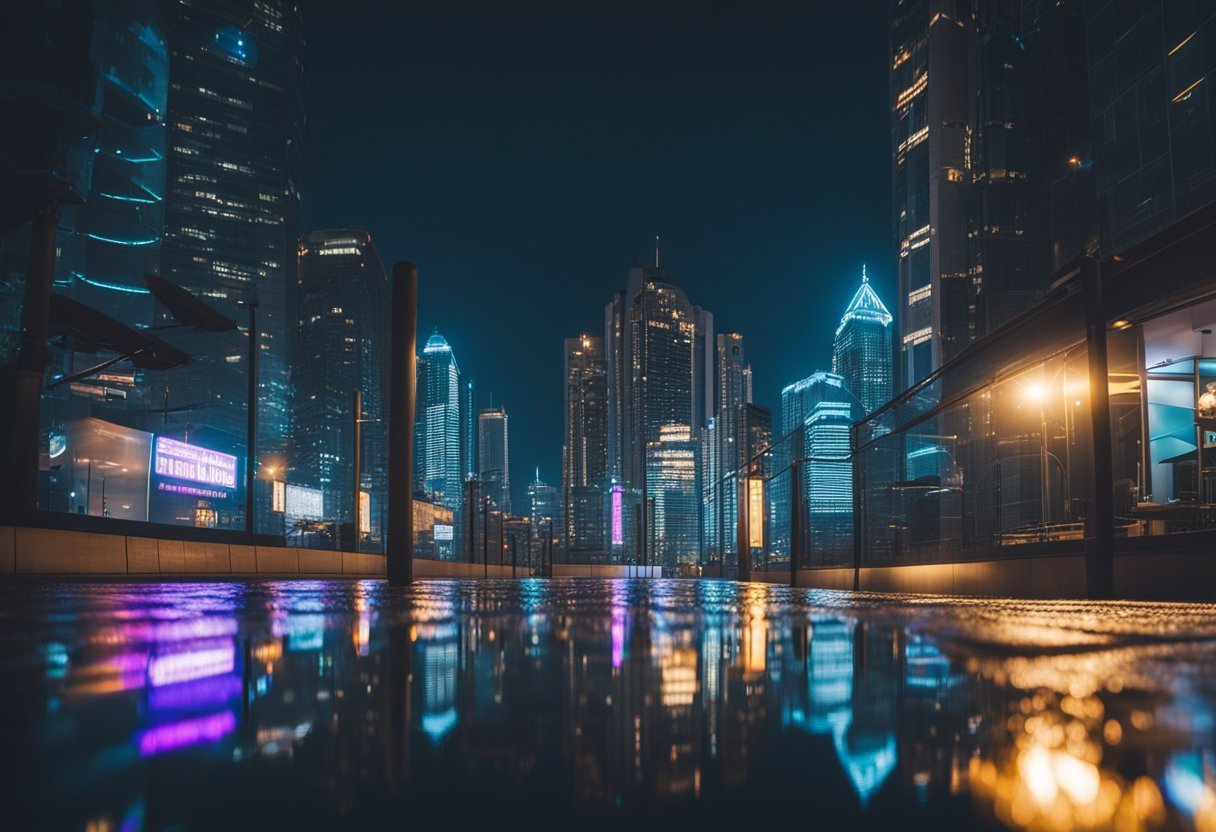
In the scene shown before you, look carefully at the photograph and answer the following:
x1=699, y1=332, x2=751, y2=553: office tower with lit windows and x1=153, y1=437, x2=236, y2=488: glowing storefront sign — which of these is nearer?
x1=699, y1=332, x2=751, y2=553: office tower with lit windows

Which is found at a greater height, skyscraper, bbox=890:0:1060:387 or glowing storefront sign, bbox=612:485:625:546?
skyscraper, bbox=890:0:1060:387

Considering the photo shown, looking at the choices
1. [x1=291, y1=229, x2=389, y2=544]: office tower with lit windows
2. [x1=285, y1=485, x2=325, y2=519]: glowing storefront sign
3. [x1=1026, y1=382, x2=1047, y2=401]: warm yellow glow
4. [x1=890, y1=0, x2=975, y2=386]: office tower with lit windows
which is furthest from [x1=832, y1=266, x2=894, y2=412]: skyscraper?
[x1=1026, y1=382, x2=1047, y2=401]: warm yellow glow

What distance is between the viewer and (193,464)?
4003cm

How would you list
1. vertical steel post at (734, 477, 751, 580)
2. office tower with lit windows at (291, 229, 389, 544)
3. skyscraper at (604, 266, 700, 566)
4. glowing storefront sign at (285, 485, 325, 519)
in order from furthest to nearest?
skyscraper at (604, 266, 700, 566)
office tower with lit windows at (291, 229, 389, 544)
glowing storefront sign at (285, 485, 325, 519)
vertical steel post at (734, 477, 751, 580)

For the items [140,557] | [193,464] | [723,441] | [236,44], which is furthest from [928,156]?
[236,44]

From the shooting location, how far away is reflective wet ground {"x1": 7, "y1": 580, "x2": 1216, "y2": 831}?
1.94 feet

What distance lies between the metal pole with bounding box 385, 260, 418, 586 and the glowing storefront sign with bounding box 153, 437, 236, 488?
118ft

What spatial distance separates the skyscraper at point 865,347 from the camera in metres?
91.9

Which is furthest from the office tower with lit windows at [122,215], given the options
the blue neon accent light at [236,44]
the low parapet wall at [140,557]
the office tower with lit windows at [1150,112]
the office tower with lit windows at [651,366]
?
the office tower with lit windows at [651,366]

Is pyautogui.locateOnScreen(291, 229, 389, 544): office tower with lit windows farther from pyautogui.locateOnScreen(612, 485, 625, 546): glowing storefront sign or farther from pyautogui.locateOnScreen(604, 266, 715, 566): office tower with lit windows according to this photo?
pyautogui.locateOnScreen(612, 485, 625, 546): glowing storefront sign

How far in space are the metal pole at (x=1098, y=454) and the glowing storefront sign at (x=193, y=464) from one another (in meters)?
39.4

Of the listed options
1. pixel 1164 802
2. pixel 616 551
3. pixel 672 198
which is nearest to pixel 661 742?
pixel 1164 802

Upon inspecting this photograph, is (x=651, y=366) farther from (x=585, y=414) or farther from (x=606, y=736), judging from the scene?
(x=606, y=736)

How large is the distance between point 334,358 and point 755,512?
135 m
